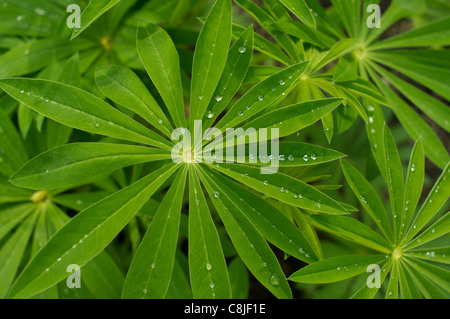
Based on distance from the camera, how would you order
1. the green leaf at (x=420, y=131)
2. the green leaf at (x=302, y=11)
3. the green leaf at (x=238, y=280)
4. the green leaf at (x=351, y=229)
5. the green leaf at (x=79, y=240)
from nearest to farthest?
the green leaf at (x=79, y=240), the green leaf at (x=302, y=11), the green leaf at (x=351, y=229), the green leaf at (x=420, y=131), the green leaf at (x=238, y=280)

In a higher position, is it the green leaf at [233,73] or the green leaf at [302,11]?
the green leaf at [302,11]

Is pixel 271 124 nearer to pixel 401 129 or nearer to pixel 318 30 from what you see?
pixel 318 30

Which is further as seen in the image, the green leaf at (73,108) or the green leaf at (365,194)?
the green leaf at (365,194)

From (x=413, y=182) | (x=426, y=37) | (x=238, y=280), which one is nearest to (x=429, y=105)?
(x=426, y=37)

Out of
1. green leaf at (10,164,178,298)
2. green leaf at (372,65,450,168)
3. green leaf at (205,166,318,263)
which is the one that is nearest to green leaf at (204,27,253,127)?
green leaf at (205,166,318,263)

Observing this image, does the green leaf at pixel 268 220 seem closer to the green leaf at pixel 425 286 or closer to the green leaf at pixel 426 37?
the green leaf at pixel 425 286

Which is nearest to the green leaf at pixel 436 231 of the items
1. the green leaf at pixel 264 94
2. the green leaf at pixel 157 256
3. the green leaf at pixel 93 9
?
the green leaf at pixel 264 94

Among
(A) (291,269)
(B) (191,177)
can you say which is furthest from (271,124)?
(A) (291,269)

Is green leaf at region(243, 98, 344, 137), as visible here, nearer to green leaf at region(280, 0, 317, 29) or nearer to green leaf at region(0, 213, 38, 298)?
green leaf at region(280, 0, 317, 29)

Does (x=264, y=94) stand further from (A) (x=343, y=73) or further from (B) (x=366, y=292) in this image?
(B) (x=366, y=292)
